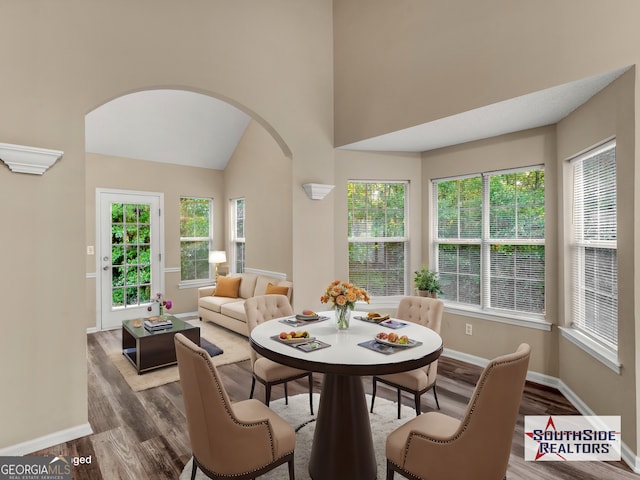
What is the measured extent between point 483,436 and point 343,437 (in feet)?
2.66

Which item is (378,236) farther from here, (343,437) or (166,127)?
(166,127)

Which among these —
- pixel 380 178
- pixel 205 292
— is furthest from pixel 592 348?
pixel 205 292

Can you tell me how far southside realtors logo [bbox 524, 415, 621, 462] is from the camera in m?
2.49

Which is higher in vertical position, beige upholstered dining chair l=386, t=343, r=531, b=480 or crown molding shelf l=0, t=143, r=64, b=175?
crown molding shelf l=0, t=143, r=64, b=175

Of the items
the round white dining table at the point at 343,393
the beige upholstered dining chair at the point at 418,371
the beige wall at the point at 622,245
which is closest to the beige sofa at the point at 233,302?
the beige upholstered dining chair at the point at 418,371

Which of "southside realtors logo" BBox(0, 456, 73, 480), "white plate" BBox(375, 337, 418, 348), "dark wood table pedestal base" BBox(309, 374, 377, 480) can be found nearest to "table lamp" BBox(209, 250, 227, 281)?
"southside realtors logo" BBox(0, 456, 73, 480)

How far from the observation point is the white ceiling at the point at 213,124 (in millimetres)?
2955

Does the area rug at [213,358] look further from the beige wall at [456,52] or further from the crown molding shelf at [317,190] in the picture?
the beige wall at [456,52]

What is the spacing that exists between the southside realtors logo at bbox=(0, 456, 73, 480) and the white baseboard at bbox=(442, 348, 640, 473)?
3.47m

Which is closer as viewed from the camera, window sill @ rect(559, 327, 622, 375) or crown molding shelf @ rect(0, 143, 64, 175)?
crown molding shelf @ rect(0, 143, 64, 175)

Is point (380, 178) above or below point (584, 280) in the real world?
above

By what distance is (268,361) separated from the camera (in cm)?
284

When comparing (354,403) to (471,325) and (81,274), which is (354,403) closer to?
(81,274)

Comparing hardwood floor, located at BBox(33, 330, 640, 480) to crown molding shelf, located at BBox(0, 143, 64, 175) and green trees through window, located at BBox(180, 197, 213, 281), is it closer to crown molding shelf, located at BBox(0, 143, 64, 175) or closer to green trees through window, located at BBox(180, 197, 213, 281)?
crown molding shelf, located at BBox(0, 143, 64, 175)
